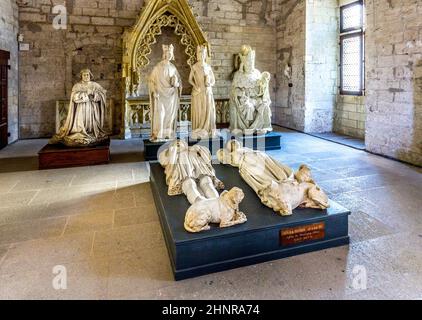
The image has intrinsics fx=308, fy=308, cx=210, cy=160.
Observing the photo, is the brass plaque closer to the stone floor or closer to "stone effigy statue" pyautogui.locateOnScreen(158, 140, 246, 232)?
the stone floor

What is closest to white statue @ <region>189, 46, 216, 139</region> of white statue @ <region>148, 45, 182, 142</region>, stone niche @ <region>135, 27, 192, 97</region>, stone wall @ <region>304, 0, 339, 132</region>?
white statue @ <region>148, 45, 182, 142</region>

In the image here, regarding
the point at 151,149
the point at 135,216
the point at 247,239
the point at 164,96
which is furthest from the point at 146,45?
the point at 247,239

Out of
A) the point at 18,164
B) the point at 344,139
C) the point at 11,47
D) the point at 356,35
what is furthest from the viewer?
the point at 356,35

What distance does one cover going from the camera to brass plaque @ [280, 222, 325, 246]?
83.6 inches

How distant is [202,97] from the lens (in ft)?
17.3

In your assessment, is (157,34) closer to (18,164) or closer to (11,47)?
(11,47)

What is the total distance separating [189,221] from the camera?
2.00 meters

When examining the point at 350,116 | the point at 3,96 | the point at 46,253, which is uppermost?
the point at 3,96

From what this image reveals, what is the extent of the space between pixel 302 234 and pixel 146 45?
21.5ft

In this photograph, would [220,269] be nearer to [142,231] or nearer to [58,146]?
[142,231]

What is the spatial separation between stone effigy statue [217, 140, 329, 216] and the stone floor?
14.9 inches

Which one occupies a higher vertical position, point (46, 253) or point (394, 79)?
point (394, 79)
